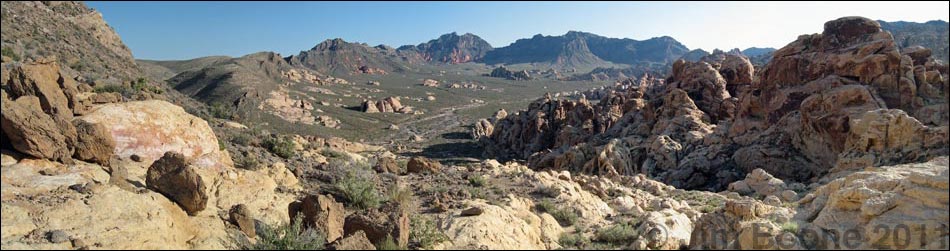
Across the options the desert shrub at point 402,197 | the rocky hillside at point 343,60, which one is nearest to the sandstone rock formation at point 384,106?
the rocky hillside at point 343,60

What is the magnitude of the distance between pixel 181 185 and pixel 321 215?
2231 millimetres

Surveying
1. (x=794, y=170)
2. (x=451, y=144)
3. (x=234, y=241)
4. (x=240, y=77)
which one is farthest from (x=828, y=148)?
(x=240, y=77)

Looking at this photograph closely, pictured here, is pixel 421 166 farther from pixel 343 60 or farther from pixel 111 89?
pixel 343 60

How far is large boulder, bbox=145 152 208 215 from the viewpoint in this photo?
747cm

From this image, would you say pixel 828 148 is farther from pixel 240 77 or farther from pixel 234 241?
pixel 240 77

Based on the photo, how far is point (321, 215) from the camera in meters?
7.76

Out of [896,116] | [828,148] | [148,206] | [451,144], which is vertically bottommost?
[451,144]

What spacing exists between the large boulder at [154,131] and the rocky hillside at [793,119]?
1939cm

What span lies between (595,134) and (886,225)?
107 ft

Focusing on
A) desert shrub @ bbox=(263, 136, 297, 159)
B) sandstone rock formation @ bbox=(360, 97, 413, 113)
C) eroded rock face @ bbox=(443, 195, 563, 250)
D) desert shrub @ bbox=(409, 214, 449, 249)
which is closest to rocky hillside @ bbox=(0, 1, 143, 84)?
desert shrub @ bbox=(263, 136, 297, 159)

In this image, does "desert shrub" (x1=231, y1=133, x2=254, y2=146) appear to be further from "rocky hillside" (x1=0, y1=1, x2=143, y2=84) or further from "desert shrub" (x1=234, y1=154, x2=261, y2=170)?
"rocky hillside" (x1=0, y1=1, x2=143, y2=84)

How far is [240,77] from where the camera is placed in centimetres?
6719

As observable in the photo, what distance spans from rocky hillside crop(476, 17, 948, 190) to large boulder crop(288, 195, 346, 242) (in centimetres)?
1902

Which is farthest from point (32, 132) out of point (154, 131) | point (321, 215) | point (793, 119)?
point (793, 119)
